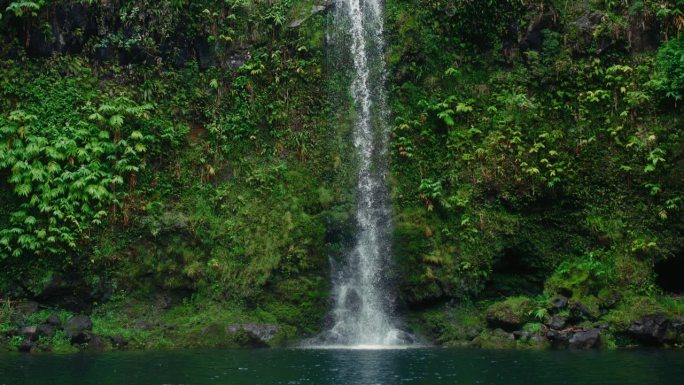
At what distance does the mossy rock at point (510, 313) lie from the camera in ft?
60.2

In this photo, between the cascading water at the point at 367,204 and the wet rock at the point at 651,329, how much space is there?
6.78 meters

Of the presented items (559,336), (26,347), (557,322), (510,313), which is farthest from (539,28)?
(26,347)

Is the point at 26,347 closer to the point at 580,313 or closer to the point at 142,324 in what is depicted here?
the point at 142,324

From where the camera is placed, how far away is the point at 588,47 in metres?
22.7

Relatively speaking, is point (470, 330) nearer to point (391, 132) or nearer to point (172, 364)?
point (391, 132)

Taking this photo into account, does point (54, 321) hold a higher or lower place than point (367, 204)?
lower

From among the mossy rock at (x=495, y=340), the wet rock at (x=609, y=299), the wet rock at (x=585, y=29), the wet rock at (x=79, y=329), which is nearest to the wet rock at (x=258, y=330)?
the wet rock at (x=79, y=329)

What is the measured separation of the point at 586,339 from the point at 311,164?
11.4 m

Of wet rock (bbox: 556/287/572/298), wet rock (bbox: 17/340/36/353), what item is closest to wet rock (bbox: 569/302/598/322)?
wet rock (bbox: 556/287/572/298)

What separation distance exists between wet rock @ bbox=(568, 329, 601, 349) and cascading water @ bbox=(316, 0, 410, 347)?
17.1 feet

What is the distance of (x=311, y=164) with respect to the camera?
23.4m

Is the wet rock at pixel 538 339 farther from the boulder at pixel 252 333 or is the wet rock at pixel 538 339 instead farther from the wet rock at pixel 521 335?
the boulder at pixel 252 333

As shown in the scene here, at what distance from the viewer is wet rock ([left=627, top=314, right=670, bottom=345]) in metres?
16.5

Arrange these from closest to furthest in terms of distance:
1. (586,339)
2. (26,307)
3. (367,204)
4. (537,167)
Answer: (586,339), (26,307), (537,167), (367,204)
